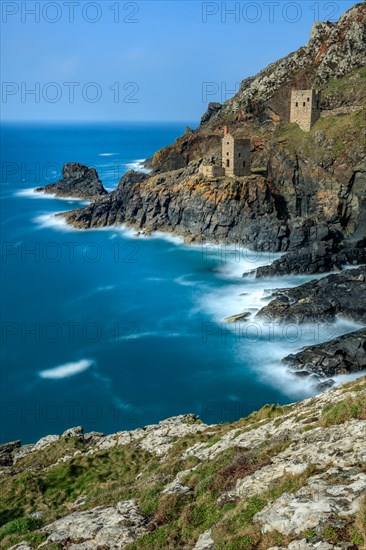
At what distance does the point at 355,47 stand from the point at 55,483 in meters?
104

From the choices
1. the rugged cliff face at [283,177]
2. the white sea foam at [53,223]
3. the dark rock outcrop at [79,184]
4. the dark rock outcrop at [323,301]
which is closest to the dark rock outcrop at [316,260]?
the rugged cliff face at [283,177]

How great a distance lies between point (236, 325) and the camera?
53.3 meters

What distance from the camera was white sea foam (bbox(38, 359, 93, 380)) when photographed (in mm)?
45844

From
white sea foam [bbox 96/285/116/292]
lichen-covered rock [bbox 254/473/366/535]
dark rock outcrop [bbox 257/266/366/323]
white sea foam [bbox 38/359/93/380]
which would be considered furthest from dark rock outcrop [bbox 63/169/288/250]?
lichen-covered rock [bbox 254/473/366/535]

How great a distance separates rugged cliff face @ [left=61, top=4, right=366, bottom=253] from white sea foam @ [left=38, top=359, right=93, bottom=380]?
1461 inches

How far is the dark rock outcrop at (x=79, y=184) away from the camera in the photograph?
12850cm

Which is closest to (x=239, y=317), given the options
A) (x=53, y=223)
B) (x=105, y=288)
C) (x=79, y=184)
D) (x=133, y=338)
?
(x=133, y=338)

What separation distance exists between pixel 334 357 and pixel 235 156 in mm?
52576

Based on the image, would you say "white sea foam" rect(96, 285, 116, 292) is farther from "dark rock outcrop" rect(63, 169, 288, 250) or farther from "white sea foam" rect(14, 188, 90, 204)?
"white sea foam" rect(14, 188, 90, 204)

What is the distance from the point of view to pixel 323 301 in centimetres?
5088

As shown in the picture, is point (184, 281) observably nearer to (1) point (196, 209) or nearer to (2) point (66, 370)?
(1) point (196, 209)

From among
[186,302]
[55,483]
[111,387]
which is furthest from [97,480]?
[186,302]

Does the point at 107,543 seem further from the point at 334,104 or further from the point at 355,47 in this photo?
the point at 355,47

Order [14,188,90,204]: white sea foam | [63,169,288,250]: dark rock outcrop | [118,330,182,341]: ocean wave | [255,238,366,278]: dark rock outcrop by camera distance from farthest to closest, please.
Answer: [14,188,90,204]: white sea foam < [63,169,288,250]: dark rock outcrop < [255,238,366,278]: dark rock outcrop < [118,330,182,341]: ocean wave
